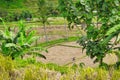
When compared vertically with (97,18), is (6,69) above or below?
above

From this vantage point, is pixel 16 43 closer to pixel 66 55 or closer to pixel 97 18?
pixel 97 18

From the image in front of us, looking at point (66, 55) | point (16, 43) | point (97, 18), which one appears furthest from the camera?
point (66, 55)

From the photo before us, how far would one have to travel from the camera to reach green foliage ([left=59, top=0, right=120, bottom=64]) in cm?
1148

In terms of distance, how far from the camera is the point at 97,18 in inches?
476

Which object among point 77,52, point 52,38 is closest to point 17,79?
point 77,52

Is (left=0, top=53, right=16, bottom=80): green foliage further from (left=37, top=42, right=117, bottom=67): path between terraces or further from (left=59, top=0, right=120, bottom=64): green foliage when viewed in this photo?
(left=37, top=42, right=117, bottom=67): path between terraces

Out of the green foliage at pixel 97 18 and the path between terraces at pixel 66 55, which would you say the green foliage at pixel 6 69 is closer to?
the green foliage at pixel 97 18

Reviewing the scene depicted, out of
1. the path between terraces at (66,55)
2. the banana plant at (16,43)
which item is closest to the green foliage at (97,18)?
the banana plant at (16,43)

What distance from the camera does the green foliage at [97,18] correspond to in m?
11.5

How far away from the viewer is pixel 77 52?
34.6 m

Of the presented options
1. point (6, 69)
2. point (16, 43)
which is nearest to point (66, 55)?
point (16, 43)

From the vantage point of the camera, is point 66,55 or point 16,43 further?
point 66,55

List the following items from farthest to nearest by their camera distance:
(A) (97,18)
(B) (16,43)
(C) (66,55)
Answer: (C) (66,55)
(B) (16,43)
(A) (97,18)

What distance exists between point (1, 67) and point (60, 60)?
79.4ft
